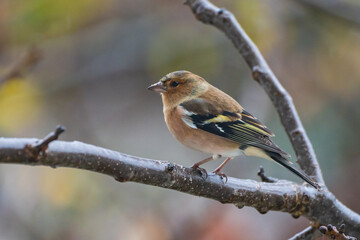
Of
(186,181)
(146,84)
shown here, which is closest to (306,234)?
(186,181)

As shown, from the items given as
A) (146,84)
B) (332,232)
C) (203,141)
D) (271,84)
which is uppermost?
(146,84)

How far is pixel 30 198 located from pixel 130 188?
1.27 m

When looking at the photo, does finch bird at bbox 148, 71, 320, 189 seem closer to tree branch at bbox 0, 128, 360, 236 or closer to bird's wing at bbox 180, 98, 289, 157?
bird's wing at bbox 180, 98, 289, 157

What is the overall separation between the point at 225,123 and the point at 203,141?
0.83 ft

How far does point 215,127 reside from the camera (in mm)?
3873

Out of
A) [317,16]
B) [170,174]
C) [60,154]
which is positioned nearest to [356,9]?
[317,16]

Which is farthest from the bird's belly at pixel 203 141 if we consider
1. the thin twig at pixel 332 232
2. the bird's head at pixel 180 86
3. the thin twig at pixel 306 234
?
the thin twig at pixel 332 232

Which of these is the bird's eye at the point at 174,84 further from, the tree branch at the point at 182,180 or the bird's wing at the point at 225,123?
the tree branch at the point at 182,180

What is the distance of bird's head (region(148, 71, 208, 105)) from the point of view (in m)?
4.22

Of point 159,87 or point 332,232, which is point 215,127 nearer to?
point 159,87

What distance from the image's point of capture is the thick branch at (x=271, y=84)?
366 centimetres

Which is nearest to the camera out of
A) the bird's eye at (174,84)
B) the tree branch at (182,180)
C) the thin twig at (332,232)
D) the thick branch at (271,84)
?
the tree branch at (182,180)

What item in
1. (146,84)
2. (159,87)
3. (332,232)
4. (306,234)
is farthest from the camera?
(146,84)

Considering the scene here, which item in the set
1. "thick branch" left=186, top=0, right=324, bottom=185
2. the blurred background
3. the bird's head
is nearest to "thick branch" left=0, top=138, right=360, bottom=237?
"thick branch" left=186, top=0, right=324, bottom=185
